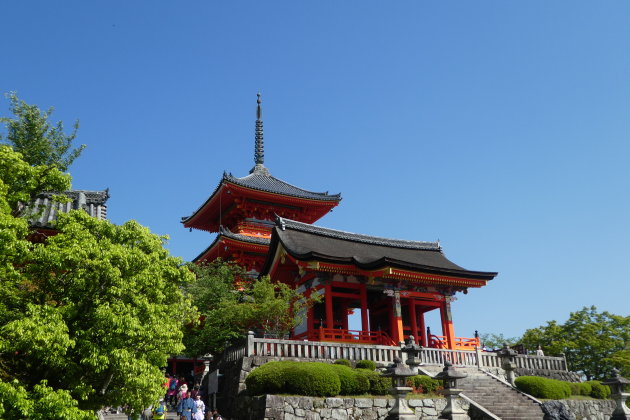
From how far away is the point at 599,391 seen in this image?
24375mm

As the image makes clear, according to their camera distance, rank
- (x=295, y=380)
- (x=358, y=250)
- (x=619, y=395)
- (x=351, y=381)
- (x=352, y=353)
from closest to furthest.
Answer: (x=295, y=380) → (x=351, y=381) → (x=619, y=395) → (x=352, y=353) → (x=358, y=250)

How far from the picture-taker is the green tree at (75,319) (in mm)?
10641

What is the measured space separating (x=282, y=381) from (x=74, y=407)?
25.3 ft

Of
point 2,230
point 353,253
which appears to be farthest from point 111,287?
point 353,253

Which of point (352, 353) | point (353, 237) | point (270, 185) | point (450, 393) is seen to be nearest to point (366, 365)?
point (352, 353)

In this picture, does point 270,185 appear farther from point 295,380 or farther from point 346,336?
point 295,380

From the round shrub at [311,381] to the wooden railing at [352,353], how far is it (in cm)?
267

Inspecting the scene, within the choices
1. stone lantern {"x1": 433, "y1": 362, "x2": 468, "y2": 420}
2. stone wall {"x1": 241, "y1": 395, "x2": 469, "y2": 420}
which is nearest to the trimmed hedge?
stone wall {"x1": 241, "y1": 395, "x2": 469, "y2": 420}

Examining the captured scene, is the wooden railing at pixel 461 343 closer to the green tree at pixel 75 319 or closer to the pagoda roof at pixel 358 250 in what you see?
the pagoda roof at pixel 358 250

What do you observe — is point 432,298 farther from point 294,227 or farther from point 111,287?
point 111,287

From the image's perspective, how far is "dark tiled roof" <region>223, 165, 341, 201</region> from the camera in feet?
131

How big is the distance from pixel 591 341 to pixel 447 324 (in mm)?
15286

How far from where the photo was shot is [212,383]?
2172 centimetres

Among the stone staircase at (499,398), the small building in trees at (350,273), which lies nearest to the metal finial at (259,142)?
the small building in trees at (350,273)
